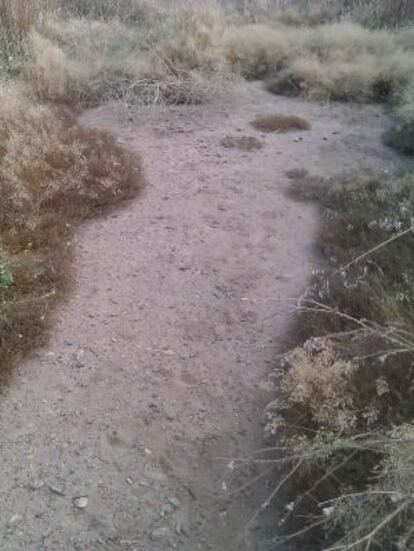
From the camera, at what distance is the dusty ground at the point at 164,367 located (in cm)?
286

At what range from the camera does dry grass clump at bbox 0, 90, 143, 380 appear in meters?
4.02

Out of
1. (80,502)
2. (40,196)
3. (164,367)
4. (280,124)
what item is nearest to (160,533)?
(80,502)

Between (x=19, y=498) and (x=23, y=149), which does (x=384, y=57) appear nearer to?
(x=23, y=149)

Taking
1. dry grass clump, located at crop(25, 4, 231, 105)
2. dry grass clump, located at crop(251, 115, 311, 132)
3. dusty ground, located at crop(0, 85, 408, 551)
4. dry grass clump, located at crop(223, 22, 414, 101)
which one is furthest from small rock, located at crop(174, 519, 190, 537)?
dry grass clump, located at crop(223, 22, 414, 101)

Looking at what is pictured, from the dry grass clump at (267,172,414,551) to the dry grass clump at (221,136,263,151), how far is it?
209 centimetres

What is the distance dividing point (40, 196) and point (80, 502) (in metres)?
3.02

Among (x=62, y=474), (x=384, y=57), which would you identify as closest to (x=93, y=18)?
(x=384, y=57)

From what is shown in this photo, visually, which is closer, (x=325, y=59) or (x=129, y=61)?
(x=129, y=61)

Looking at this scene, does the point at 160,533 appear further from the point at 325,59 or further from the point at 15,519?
the point at 325,59

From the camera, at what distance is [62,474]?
3033 mm

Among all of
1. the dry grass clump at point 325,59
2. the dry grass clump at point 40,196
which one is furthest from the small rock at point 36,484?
the dry grass clump at point 325,59

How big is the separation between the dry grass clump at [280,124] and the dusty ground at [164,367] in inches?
36.0

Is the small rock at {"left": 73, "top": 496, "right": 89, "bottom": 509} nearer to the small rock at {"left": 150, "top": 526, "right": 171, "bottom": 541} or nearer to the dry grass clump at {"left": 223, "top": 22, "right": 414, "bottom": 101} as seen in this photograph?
the small rock at {"left": 150, "top": 526, "right": 171, "bottom": 541}

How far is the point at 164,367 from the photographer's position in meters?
3.70
